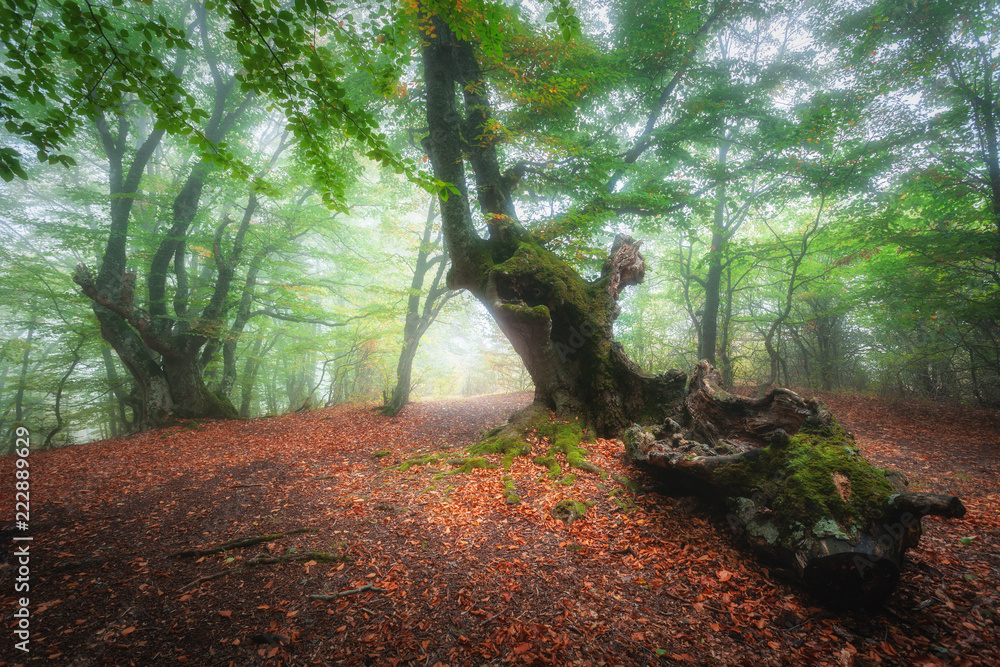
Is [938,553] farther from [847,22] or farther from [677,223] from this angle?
[847,22]

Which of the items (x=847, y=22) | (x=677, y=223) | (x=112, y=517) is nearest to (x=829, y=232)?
(x=677, y=223)

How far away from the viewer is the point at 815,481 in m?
2.82

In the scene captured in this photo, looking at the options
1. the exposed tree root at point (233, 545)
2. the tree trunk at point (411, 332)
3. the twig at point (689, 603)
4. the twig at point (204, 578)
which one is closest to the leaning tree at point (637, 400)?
the twig at point (689, 603)

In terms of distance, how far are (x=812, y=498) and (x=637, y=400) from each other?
9.85 ft

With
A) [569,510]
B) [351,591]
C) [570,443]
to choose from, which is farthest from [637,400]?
[351,591]

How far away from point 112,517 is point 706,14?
50.5ft

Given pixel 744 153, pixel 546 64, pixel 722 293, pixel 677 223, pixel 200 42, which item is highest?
pixel 200 42

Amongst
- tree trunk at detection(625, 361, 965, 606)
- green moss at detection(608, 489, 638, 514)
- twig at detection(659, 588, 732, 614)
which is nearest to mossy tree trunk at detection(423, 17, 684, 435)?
tree trunk at detection(625, 361, 965, 606)

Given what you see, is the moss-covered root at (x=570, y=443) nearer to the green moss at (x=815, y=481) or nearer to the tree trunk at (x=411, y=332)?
the green moss at (x=815, y=481)

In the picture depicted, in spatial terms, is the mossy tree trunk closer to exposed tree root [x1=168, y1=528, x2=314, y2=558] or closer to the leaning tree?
the leaning tree

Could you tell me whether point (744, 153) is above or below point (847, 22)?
below

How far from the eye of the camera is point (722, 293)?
1308cm

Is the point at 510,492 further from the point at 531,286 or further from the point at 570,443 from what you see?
the point at 531,286

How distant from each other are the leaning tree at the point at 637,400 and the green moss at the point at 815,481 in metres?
0.01
